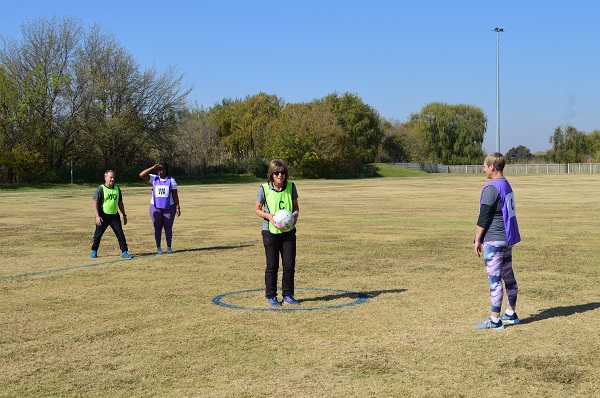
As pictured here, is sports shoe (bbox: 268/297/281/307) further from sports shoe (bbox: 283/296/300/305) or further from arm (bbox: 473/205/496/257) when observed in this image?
arm (bbox: 473/205/496/257)

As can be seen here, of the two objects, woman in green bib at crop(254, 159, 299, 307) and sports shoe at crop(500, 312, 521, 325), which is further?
woman in green bib at crop(254, 159, 299, 307)

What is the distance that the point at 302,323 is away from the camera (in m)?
9.55

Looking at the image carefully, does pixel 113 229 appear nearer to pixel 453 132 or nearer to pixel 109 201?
pixel 109 201

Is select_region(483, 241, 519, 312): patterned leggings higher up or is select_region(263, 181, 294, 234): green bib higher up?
select_region(263, 181, 294, 234): green bib

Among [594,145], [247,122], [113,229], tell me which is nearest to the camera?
[113,229]

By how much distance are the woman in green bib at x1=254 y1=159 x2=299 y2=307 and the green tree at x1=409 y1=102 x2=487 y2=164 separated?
126732 mm

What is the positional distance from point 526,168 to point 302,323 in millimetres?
121390

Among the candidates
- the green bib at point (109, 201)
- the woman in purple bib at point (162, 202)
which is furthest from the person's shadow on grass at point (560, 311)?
the green bib at point (109, 201)

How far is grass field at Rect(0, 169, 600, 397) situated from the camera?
700 centimetres

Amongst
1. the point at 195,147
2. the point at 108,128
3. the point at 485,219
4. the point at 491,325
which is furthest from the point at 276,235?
the point at 195,147

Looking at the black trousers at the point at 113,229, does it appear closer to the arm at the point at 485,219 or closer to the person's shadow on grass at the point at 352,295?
the person's shadow on grass at the point at 352,295

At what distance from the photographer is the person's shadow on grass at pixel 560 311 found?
9.64 meters

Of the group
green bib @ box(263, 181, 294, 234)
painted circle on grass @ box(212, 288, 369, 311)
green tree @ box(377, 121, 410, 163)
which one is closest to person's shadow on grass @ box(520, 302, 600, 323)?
painted circle on grass @ box(212, 288, 369, 311)

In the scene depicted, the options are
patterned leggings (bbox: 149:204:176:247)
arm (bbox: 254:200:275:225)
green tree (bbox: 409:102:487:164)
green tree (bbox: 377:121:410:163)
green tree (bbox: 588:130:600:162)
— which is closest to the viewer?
arm (bbox: 254:200:275:225)
